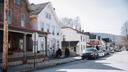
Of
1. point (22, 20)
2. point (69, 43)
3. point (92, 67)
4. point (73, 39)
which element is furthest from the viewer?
point (73, 39)

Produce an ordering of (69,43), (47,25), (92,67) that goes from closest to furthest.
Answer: (92,67) < (47,25) < (69,43)

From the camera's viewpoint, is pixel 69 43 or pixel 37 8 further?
pixel 69 43

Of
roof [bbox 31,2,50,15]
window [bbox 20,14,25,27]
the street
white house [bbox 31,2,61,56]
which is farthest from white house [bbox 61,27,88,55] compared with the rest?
the street

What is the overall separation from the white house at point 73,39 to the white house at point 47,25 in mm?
13350

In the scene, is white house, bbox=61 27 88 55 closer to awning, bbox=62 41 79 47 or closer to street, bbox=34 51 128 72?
awning, bbox=62 41 79 47

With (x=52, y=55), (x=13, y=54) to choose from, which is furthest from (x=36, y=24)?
(x=13, y=54)

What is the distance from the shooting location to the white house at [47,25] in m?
38.8

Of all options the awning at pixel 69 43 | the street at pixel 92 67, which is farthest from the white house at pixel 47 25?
the street at pixel 92 67

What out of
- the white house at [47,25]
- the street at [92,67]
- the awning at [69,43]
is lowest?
the street at [92,67]

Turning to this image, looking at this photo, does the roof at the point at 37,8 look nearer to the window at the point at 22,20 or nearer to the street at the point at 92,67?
the window at the point at 22,20

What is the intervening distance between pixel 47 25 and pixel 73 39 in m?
20.7

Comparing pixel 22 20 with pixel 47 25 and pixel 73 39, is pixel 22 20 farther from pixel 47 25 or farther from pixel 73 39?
pixel 73 39

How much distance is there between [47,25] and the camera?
42.0 meters

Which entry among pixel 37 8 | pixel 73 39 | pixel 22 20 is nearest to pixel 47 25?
pixel 37 8
